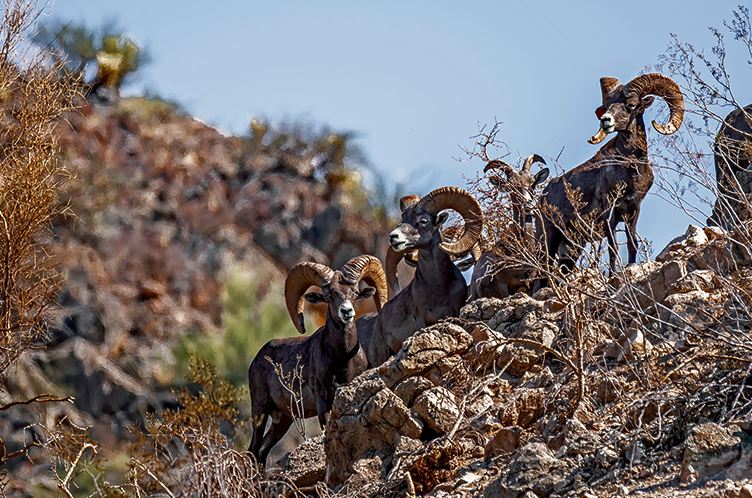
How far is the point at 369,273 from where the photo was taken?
11.4 meters

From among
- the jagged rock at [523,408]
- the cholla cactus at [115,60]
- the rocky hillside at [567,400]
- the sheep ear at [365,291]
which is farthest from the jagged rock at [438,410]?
the cholla cactus at [115,60]

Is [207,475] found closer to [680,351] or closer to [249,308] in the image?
[680,351]

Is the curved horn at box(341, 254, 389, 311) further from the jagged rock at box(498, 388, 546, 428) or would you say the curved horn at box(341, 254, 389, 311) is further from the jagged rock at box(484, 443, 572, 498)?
the jagged rock at box(484, 443, 572, 498)

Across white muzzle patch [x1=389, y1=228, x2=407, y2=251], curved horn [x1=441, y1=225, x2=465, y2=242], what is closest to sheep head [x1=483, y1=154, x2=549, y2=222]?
curved horn [x1=441, y1=225, x2=465, y2=242]

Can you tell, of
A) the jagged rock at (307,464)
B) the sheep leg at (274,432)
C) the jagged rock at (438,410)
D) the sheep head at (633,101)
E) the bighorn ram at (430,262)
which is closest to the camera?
the jagged rock at (438,410)

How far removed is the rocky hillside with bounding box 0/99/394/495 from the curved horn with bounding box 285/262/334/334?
413 inches

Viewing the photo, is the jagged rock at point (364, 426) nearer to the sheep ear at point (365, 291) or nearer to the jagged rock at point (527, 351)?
the jagged rock at point (527, 351)

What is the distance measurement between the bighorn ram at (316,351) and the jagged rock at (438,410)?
2.58m

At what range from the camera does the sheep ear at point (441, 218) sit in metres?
10.3

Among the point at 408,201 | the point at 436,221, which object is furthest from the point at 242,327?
the point at 436,221

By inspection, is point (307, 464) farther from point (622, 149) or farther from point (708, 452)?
point (708, 452)

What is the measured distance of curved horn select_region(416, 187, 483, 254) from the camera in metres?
10.1

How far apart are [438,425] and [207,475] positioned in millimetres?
1671

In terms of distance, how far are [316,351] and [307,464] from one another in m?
1.84
